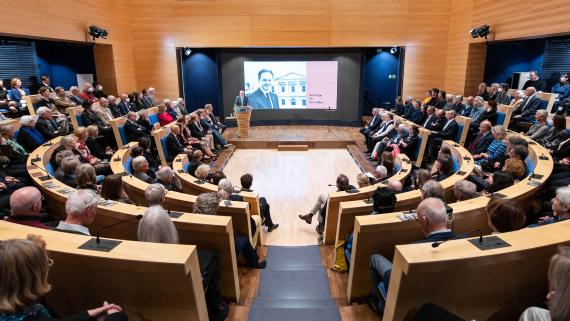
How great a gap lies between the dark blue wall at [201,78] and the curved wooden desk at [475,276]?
35.1ft

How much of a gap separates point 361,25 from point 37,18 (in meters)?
8.08

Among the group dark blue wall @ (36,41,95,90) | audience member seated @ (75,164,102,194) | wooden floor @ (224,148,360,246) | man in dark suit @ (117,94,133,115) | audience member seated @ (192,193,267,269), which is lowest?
wooden floor @ (224,148,360,246)

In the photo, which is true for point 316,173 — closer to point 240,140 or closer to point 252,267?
point 240,140

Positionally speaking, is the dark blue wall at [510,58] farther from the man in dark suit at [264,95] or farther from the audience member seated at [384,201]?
the audience member seated at [384,201]

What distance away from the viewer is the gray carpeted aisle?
2.51 metres

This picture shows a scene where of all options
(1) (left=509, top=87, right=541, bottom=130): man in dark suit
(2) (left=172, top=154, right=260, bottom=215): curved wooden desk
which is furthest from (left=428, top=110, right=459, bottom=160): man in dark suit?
(2) (left=172, top=154, right=260, bottom=215): curved wooden desk

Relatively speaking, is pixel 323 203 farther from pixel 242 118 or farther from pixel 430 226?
pixel 242 118

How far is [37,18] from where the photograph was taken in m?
7.11

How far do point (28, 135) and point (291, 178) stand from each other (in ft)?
14.7

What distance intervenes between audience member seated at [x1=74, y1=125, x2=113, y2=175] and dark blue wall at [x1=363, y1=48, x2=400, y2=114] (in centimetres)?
857

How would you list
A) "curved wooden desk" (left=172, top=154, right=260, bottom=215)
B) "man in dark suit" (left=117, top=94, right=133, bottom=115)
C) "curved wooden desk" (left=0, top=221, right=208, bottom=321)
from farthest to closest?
"man in dark suit" (left=117, top=94, right=133, bottom=115) → "curved wooden desk" (left=172, top=154, right=260, bottom=215) → "curved wooden desk" (left=0, top=221, right=208, bottom=321)

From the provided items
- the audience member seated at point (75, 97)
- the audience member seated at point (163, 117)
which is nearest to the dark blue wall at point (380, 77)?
the audience member seated at point (163, 117)

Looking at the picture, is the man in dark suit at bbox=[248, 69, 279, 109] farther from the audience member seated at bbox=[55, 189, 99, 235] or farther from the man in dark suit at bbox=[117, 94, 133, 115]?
the audience member seated at bbox=[55, 189, 99, 235]

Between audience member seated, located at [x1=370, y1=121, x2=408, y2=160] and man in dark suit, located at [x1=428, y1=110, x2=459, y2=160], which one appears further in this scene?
audience member seated, located at [x1=370, y1=121, x2=408, y2=160]
